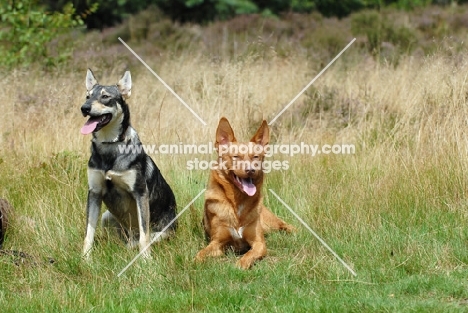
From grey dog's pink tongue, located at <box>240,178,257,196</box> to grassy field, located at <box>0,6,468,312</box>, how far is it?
0.58 meters

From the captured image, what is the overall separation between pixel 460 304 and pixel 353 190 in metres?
2.31

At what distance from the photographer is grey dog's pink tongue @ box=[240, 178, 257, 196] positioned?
19.5 feet

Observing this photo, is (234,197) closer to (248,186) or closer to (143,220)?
(248,186)

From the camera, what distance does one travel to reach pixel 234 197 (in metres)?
6.10

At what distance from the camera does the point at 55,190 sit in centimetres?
691

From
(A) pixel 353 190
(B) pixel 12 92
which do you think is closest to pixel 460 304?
(A) pixel 353 190

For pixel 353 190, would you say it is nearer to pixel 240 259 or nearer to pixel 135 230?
pixel 240 259

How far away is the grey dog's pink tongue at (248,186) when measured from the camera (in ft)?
19.5

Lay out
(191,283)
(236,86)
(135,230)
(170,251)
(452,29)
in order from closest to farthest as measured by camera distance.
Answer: (191,283), (170,251), (135,230), (236,86), (452,29)

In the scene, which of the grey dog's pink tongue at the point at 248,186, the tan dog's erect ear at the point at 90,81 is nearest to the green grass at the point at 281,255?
the grey dog's pink tongue at the point at 248,186

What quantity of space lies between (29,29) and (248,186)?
20.7 ft

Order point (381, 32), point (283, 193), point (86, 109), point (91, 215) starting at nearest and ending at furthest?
point (86, 109) < point (91, 215) < point (283, 193) < point (381, 32)

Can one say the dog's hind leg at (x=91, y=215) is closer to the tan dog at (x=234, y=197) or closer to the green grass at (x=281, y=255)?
the green grass at (x=281, y=255)

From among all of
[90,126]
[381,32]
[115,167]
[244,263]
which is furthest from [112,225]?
[381,32]
